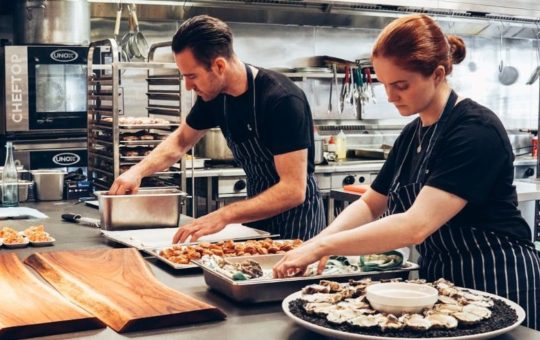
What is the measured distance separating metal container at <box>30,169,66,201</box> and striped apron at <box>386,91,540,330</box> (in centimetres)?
234

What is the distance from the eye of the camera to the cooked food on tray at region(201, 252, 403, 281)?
1961 millimetres

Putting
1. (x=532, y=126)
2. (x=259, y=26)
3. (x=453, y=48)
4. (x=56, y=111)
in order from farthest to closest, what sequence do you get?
(x=532, y=126) → (x=259, y=26) → (x=56, y=111) → (x=453, y=48)

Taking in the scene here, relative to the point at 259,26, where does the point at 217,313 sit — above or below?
below

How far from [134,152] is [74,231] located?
1.32m

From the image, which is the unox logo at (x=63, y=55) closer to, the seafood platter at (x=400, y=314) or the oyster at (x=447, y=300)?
the seafood platter at (x=400, y=314)

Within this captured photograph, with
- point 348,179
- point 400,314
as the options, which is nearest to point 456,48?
point 400,314

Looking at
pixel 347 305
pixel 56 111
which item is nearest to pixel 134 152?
pixel 56 111

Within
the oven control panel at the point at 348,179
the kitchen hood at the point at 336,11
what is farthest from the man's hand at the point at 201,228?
the kitchen hood at the point at 336,11

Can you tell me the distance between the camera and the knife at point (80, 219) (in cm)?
316

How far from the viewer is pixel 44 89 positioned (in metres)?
5.14

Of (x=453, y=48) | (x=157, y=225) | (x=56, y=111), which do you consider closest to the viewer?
(x=453, y=48)

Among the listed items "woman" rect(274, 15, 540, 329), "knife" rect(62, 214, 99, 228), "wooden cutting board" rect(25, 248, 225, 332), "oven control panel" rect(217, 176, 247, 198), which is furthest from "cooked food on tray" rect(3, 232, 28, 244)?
"oven control panel" rect(217, 176, 247, 198)

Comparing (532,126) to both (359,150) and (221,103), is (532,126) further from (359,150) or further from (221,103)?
(221,103)

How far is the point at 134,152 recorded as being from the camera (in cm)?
432
